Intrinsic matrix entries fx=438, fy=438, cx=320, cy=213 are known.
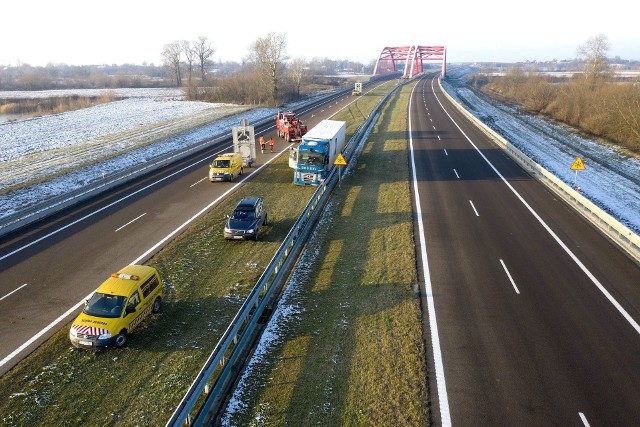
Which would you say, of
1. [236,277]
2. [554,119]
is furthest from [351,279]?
[554,119]

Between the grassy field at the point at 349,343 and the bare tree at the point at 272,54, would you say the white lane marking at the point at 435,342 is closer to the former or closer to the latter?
the grassy field at the point at 349,343

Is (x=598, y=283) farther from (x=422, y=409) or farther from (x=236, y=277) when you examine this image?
(x=236, y=277)

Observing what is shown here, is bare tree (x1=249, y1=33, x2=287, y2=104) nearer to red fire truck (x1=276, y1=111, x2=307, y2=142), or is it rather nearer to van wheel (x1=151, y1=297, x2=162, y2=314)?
red fire truck (x1=276, y1=111, x2=307, y2=142)

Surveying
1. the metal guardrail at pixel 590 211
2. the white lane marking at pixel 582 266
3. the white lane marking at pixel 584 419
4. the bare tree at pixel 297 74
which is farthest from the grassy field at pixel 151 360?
the bare tree at pixel 297 74

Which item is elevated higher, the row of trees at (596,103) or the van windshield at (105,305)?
the row of trees at (596,103)

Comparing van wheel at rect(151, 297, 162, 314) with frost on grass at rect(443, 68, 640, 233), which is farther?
frost on grass at rect(443, 68, 640, 233)

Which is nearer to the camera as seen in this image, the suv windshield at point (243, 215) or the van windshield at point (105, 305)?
the van windshield at point (105, 305)

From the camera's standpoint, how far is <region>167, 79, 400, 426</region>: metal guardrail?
1012 cm

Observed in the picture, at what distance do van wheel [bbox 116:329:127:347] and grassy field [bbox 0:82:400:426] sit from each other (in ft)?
0.67

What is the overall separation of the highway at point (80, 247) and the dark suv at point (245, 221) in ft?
10.5

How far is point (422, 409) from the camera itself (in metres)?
10.5

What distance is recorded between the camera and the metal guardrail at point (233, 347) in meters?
10.1

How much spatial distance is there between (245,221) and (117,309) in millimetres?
8433

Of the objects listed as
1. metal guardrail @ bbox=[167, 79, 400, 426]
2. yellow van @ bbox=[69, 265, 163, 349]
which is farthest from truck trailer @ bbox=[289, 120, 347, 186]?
yellow van @ bbox=[69, 265, 163, 349]
